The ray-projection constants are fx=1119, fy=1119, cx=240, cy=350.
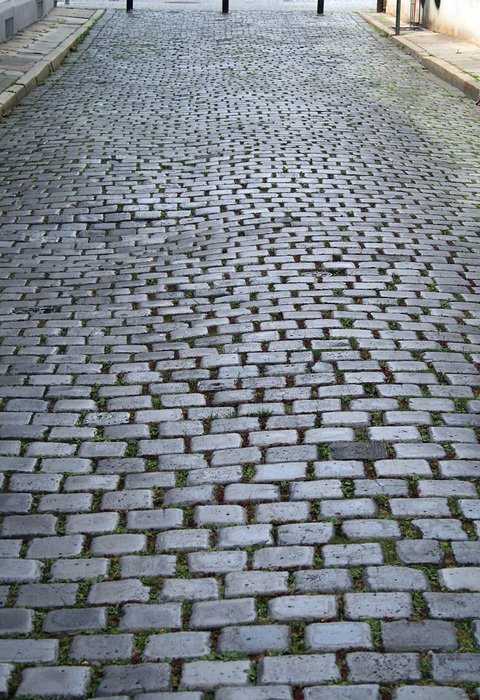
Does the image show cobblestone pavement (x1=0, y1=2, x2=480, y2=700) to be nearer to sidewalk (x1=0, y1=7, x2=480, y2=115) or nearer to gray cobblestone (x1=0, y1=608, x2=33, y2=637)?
gray cobblestone (x1=0, y1=608, x2=33, y2=637)

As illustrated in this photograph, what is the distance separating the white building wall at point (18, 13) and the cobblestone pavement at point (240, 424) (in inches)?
339

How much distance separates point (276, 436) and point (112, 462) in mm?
651

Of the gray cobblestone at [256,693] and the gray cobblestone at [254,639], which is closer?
the gray cobblestone at [256,693]

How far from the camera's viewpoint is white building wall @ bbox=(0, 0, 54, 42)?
1795 centimetres

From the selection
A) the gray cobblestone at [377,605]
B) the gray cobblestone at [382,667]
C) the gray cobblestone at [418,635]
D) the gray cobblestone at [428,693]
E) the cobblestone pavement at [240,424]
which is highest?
the gray cobblestone at [428,693]

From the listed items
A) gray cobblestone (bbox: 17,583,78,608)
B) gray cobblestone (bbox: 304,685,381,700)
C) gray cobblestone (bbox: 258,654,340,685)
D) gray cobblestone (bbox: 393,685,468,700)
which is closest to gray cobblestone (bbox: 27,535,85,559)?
gray cobblestone (bbox: 17,583,78,608)

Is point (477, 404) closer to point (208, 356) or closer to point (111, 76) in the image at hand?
point (208, 356)

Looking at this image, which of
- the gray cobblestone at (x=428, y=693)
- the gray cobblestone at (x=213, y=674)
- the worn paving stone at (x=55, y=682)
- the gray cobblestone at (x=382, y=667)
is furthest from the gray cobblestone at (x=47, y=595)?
the gray cobblestone at (x=428, y=693)

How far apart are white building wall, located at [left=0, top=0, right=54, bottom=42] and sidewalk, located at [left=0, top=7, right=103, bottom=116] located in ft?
0.43

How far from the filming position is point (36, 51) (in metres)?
17.0

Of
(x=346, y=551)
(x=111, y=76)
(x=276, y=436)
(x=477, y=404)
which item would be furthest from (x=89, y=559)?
(x=111, y=76)

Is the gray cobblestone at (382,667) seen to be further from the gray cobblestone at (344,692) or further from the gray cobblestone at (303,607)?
the gray cobblestone at (303,607)

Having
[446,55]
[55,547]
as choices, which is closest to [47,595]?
[55,547]

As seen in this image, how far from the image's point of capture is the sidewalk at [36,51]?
13692mm
